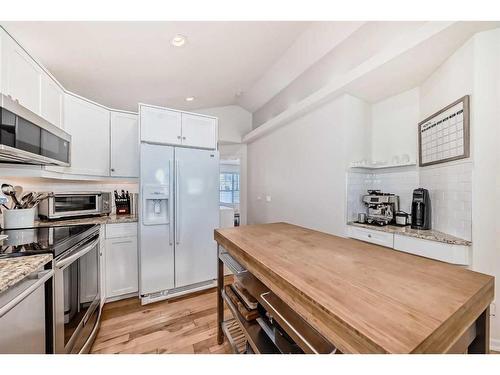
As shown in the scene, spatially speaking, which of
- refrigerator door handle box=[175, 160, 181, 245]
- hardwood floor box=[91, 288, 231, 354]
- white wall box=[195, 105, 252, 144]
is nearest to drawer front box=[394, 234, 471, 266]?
hardwood floor box=[91, 288, 231, 354]

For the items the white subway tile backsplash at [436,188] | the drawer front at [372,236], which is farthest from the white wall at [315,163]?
the white subway tile backsplash at [436,188]

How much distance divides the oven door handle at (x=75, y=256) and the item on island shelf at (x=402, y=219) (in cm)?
282

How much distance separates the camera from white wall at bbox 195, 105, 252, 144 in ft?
14.3

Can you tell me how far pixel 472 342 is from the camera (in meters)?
0.74

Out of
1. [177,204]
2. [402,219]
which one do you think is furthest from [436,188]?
[177,204]

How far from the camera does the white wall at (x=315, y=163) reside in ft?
7.98

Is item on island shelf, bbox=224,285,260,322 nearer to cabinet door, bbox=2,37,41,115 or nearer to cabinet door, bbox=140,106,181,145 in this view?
cabinet door, bbox=140,106,181,145

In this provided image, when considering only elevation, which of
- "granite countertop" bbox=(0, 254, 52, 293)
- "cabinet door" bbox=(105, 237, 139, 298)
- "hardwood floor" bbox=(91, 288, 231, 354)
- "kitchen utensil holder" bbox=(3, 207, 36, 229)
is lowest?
"hardwood floor" bbox=(91, 288, 231, 354)

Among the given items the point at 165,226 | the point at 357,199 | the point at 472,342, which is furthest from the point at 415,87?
the point at 165,226

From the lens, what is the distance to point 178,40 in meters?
1.99

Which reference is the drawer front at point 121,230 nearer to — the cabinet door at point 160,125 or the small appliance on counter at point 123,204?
the small appliance on counter at point 123,204

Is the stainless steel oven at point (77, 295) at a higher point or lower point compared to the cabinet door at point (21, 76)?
lower

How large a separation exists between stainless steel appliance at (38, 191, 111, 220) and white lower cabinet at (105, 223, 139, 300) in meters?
0.38
